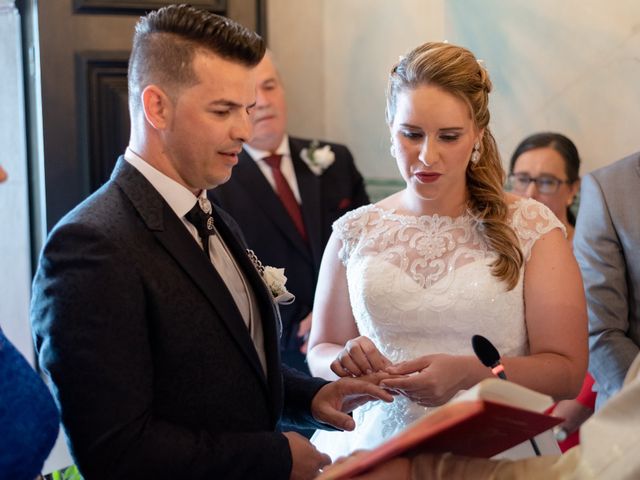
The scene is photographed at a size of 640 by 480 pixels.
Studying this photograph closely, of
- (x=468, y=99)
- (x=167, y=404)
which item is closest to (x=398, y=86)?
(x=468, y=99)

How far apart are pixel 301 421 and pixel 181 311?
1.95 ft

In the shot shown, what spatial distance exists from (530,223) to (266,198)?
1.57 metres

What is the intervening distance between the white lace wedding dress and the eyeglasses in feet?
3.10

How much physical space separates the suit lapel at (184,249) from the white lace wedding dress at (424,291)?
0.71 m

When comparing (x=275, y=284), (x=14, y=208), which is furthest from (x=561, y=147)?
(x=14, y=208)

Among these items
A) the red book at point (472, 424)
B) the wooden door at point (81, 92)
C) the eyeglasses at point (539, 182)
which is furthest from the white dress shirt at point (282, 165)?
the red book at point (472, 424)

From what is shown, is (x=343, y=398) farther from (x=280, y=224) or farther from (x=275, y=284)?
(x=280, y=224)

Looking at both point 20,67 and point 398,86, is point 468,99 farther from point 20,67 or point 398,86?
point 20,67

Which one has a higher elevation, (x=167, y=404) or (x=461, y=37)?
(x=461, y=37)

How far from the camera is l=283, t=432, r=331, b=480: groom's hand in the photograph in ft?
6.27

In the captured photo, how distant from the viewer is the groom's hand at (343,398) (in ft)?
7.06

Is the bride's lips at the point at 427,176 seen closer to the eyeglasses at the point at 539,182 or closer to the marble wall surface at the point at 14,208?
the eyeglasses at the point at 539,182

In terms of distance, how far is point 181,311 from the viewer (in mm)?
1825

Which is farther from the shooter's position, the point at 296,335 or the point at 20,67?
the point at 20,67
